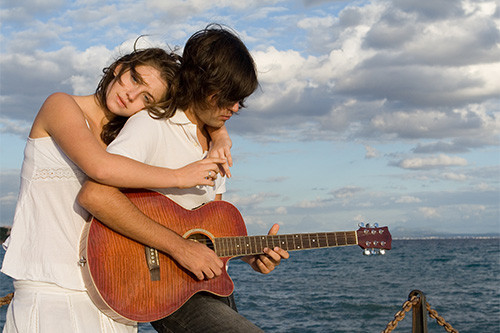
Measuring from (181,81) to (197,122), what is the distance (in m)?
0.27

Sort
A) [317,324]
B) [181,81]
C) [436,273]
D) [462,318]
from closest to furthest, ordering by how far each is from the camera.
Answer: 1. [181,81]
2. [317,324]
3. [462,318]
4. [436,273]

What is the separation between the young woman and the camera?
2.38 meters

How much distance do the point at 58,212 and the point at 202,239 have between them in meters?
0.81

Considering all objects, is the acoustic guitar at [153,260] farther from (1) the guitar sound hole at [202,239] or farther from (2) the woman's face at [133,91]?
(2) the woman's face at [133,91]

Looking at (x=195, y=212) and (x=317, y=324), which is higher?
(x=195, y=212)

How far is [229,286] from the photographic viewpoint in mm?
3008

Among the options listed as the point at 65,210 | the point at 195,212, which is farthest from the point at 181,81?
the point at 65,210

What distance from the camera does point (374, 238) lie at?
3770mm

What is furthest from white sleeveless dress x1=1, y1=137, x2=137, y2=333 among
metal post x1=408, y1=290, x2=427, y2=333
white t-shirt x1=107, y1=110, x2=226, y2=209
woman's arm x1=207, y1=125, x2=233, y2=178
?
metal post x1=408, y1=290, x2=427, y2=333

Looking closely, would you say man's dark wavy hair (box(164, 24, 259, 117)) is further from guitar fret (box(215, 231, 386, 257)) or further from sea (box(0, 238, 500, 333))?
sea (box(0, 238, 500, 333))

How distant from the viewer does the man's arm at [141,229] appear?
243 centimetres

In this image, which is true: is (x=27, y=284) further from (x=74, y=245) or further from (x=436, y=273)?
(x=436, y=273)

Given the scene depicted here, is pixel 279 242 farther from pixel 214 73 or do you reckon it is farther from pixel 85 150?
pixel 85 150

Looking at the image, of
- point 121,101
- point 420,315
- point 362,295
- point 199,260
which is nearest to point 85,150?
point 121,101
